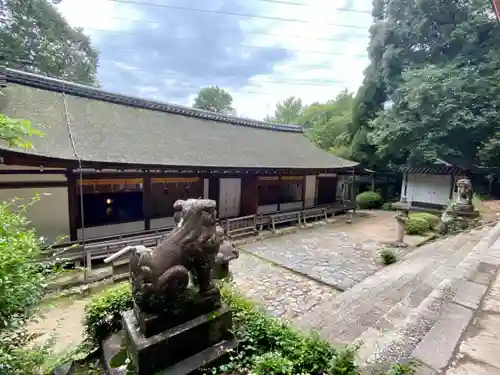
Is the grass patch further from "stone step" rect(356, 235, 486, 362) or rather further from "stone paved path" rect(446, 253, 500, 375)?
"stone paved path" rect(446, 253, 500, 375)

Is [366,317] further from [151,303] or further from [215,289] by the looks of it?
[151,303]

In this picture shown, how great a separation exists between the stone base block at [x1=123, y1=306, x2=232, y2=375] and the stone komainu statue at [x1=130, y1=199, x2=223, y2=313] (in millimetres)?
238

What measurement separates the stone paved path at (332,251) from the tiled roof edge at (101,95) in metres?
7.37

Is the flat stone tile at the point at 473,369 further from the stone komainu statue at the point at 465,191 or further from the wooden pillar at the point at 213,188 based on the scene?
the stone komainu statue at the point at 465,191

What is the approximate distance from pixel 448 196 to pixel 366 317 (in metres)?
15.9

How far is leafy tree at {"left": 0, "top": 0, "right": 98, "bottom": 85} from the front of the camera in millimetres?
15820

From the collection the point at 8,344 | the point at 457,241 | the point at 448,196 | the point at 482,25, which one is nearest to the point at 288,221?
the point at 457,241

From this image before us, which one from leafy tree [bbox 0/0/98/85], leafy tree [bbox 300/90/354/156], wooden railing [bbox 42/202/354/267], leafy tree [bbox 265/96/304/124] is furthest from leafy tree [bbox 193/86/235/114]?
wooden railing [bbox 42/202/354/267]

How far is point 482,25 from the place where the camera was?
14867mm

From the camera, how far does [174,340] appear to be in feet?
8.07

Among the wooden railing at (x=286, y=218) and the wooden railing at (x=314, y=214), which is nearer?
the wooden railing at (x=286, y=218)

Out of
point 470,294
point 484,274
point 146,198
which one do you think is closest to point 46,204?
point 146,198

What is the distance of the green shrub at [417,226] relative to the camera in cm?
1012

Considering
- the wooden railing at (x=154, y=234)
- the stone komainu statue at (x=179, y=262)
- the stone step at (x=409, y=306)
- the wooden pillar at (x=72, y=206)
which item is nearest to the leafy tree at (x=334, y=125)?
the wooden railing at (x=154, y=234)
